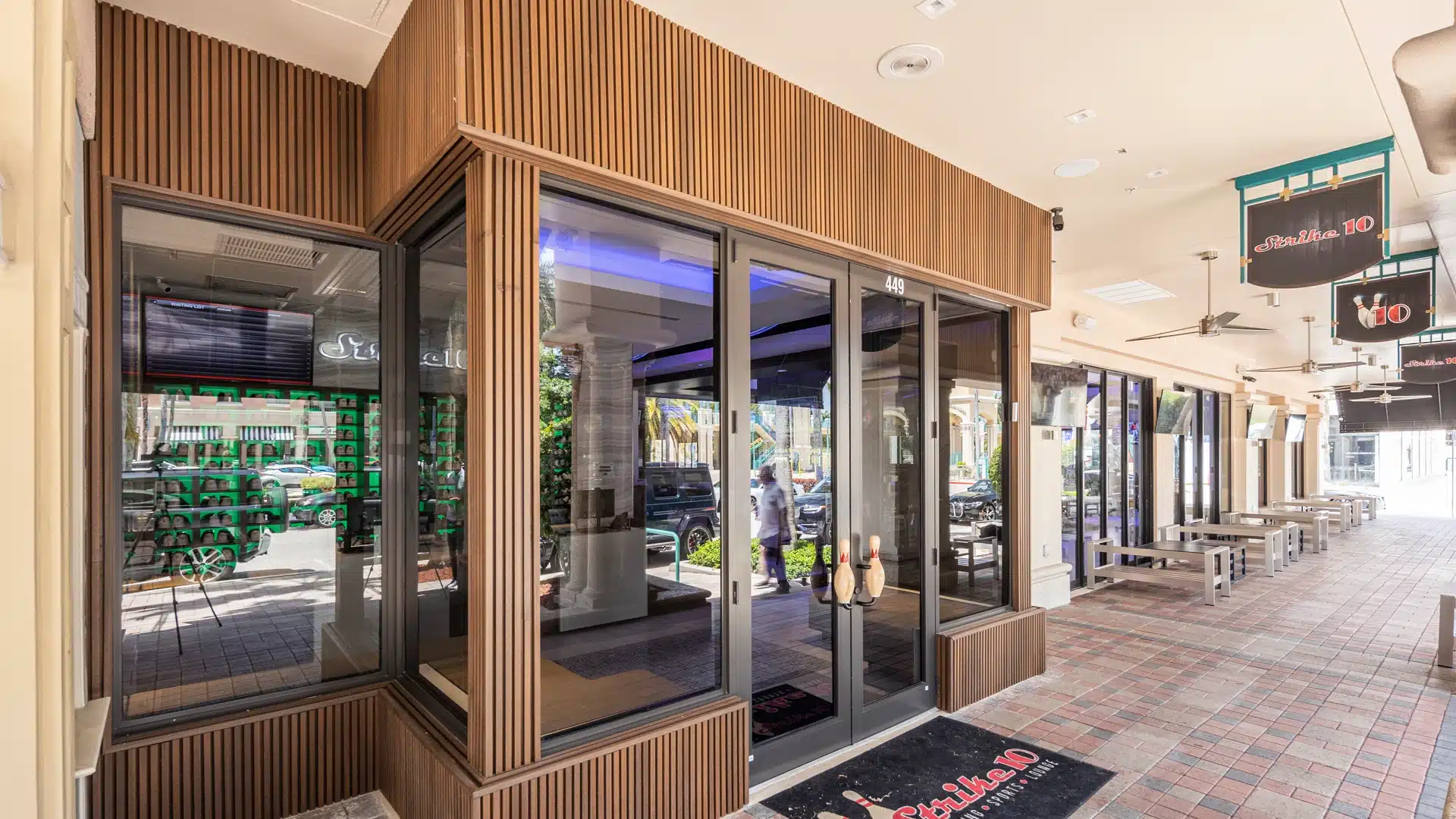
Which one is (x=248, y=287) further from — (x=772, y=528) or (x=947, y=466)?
(x=947, y=466)

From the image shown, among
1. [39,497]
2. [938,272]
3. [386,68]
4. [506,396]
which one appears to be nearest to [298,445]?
[506,396]

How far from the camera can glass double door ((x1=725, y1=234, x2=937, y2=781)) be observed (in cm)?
365

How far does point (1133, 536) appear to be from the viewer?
418 inches

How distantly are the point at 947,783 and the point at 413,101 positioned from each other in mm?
4037

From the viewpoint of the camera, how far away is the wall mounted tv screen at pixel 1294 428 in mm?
16734

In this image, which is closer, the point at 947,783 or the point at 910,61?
the point at 910,61

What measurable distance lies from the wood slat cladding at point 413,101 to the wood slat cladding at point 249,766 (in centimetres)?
239

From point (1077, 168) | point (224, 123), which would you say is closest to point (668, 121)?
point (224, 123)

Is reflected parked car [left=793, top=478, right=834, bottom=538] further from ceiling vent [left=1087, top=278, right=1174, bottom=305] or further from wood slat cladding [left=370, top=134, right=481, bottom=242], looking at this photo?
ceiling vent [left=1087, top=278, right=1174, bottom=305]

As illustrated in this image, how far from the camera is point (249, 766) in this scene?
3.18 metres

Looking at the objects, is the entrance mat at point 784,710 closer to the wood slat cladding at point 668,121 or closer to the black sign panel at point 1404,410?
the wood slat cladding at point 668,121

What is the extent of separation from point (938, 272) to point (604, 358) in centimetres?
231

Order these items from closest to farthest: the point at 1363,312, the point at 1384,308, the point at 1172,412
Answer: the point at 1384,308 < the point at 1363,312 < the point at 1172,412

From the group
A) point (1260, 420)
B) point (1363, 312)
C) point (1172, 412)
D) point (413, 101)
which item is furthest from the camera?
point (1260, 420)
